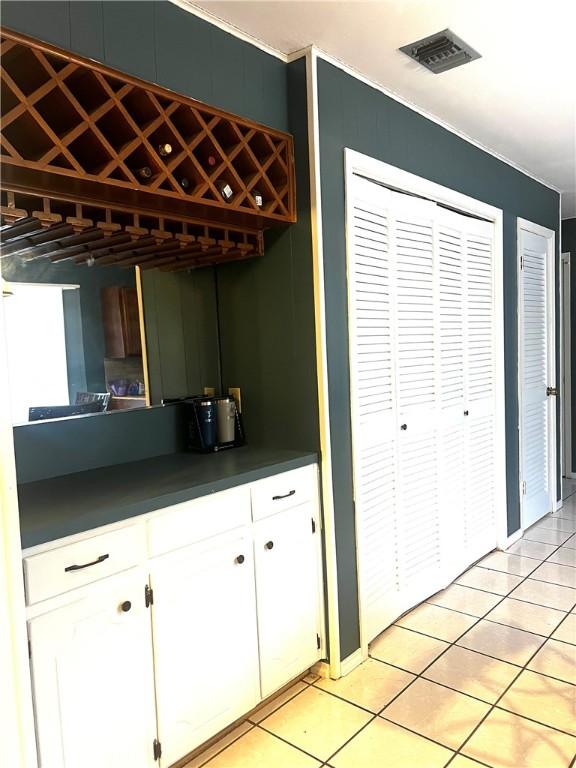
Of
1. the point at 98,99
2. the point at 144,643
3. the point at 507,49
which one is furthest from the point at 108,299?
the point at 507,49

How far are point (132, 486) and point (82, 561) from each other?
360 mm

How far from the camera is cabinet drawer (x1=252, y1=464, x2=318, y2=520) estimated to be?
2.20 meters

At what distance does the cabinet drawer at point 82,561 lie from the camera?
1.54m

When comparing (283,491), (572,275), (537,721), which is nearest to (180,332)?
(283,491)

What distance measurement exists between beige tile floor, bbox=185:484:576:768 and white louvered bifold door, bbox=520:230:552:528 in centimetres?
129

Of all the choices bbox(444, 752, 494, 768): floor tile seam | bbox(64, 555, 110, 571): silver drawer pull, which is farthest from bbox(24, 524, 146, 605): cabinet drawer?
bbox(444, 752, 494, 768): floor tile seam

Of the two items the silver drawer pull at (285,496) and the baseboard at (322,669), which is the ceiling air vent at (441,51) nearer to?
the silver drawer pull at (285,496)

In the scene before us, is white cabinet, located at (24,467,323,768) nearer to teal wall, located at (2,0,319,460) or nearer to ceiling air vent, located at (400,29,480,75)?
teal wall, located at (2,0,319,460)

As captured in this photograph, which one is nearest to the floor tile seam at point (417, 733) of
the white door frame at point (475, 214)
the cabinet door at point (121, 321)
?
the white door frame at point (475, 214)

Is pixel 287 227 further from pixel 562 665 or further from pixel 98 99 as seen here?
pixel 562 665

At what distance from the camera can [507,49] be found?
2.44 meters

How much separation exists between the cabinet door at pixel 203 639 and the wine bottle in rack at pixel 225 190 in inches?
46.6

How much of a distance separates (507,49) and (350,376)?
146 centimetres

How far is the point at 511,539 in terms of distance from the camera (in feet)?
13.2
